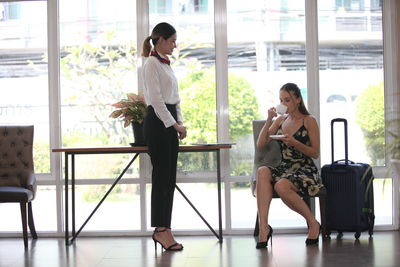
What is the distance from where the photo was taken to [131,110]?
4.99 meters

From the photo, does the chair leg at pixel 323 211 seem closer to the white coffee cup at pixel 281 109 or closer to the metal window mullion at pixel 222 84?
the white coffee cup at pixel 281 109

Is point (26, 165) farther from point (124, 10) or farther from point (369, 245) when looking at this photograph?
point (369, 245)

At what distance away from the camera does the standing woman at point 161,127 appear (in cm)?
447

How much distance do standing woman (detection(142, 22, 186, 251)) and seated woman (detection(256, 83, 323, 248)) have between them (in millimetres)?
667

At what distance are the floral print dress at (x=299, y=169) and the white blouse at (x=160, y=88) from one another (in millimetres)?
935

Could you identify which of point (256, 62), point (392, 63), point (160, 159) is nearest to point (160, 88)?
point (160, 159)

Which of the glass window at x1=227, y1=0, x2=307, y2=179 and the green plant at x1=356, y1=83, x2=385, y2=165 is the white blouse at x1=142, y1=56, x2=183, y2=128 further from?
the green plant at x1=356, y1=83, x2=385, y2=165

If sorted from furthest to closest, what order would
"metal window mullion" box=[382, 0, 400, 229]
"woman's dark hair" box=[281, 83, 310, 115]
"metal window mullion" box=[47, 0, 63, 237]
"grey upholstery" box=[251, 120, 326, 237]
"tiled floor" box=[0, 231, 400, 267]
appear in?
"metal window mullion" box=[47, 0, 63, 237], "metal window mullion" box=[382, 0, 400, 229], "grey upholstery" box=[251, 120, 326, 237], "woman's dark hair" box=[281, 83, 310, 115], "tiled floor" box=[0, 231, 400, 267]

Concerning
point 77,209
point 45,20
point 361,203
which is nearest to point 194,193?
point 77,209

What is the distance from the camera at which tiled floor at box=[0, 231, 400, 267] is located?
410cm

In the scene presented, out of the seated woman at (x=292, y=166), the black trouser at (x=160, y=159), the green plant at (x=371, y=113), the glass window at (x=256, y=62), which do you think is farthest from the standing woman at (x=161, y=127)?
the green plant at (x=371, y=113)

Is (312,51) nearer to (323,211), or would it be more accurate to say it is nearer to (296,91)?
(296,91)

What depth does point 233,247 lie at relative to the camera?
469 cm

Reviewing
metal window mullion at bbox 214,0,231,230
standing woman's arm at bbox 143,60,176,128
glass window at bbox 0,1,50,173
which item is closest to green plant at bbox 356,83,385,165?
metal window mullion at bbox 214,0,231,230
